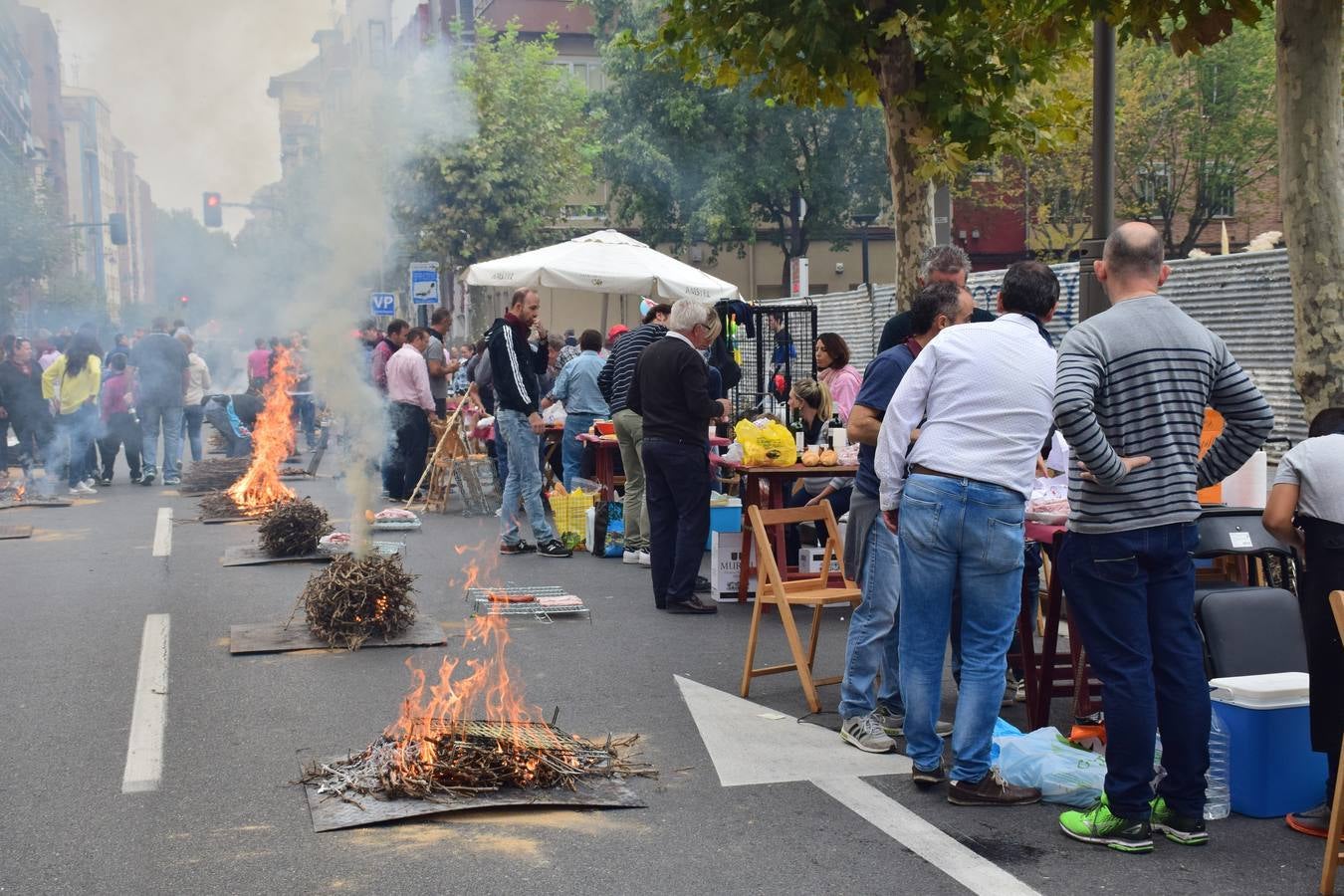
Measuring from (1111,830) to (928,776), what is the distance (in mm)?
837

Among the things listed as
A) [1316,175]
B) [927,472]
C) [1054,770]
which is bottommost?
[1054,770]

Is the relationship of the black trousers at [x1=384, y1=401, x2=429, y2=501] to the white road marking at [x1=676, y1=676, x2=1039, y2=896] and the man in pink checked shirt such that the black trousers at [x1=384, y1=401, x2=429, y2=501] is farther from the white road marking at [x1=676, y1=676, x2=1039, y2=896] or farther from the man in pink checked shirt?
the white road marking at [x1=676, y1=676, x2=1039, y2=896]

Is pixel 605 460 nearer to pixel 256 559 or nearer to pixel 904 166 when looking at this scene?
pixel 256 559

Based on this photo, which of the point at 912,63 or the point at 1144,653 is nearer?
the point at 1144,653

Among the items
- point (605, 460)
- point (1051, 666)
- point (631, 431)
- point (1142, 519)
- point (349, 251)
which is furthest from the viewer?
point (605, 460)

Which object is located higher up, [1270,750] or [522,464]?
[522,464]

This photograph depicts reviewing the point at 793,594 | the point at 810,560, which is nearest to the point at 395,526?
the point at 810,560

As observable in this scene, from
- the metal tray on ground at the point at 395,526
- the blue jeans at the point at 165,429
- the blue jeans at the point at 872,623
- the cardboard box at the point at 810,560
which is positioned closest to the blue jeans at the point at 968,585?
the blue jeans at the point at 872,623

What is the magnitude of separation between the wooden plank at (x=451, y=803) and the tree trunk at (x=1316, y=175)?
4.40 m

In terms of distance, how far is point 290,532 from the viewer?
12.3 meters

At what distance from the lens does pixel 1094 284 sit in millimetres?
9602

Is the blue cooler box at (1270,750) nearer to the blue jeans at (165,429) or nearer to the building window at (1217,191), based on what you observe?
the blue jeans at (165,429)

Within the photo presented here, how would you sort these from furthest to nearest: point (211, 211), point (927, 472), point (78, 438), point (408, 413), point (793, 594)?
point (211, 211), point (78, 438), point (408, 413), point (793, 594), point (927, 472)

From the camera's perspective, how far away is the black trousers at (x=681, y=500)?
9.66 metres
